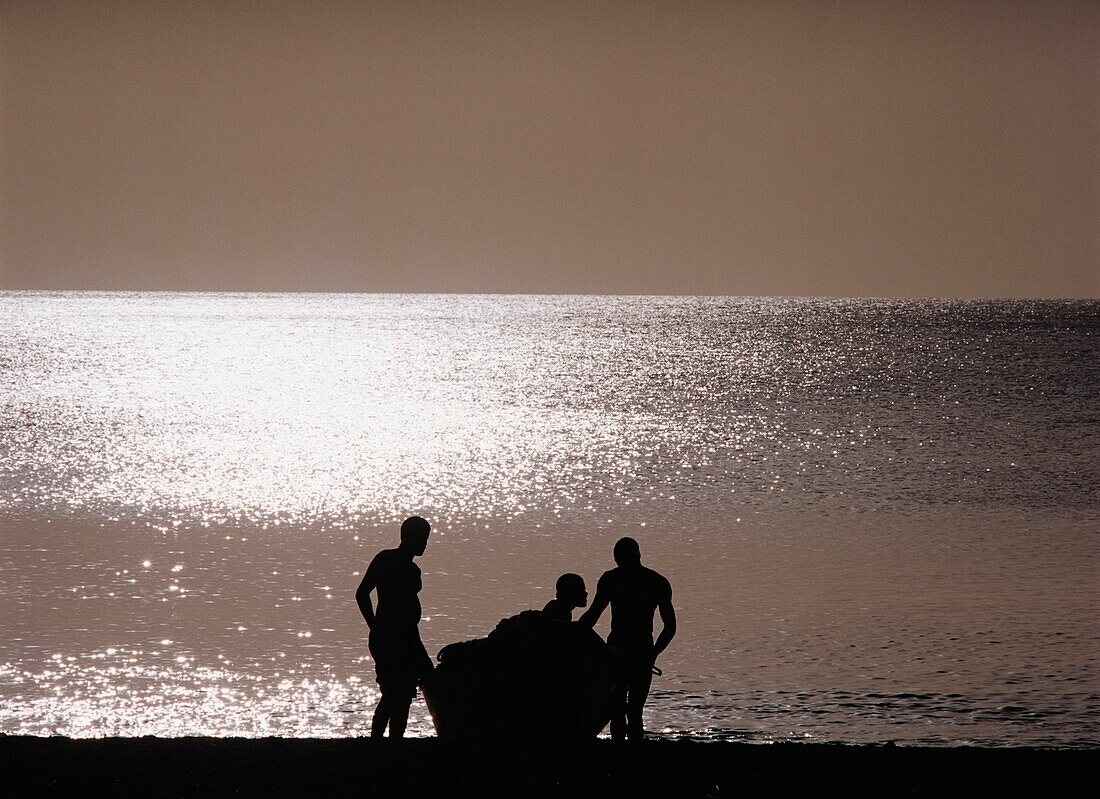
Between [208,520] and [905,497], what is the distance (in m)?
19.9

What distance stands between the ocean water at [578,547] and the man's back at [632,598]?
1.36m

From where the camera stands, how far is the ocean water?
16.1 meters

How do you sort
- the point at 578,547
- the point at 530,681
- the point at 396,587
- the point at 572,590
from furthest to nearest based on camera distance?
the point at 578,547 → the point at 396,587 → the point at 572,590 → the point at 530,681

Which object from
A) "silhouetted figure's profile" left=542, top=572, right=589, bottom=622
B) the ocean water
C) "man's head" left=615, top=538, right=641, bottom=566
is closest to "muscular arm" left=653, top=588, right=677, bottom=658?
"man's head" left=615, top=538, right=641, bottom=566

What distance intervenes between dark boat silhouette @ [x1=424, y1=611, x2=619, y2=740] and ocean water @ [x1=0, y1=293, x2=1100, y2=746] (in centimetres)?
15

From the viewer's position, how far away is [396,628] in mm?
9570

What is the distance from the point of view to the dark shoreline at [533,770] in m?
8.27

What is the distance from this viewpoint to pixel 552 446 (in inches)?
2190

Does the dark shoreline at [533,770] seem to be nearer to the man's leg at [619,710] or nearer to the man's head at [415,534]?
the man's leg at [619,710]

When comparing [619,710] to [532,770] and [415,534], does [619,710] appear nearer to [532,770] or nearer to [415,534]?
[532,770]

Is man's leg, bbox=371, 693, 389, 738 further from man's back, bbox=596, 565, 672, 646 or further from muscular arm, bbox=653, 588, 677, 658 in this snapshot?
muscular arm, bbox=653, 588, 677, 658

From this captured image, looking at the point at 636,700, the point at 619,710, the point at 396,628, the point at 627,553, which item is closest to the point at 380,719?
the point at 396,628

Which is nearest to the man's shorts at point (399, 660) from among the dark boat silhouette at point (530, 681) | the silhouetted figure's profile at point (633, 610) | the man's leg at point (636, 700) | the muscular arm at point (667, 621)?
the dark boat silhouette at point (530, 681)

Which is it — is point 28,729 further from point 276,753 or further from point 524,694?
point 524,694
